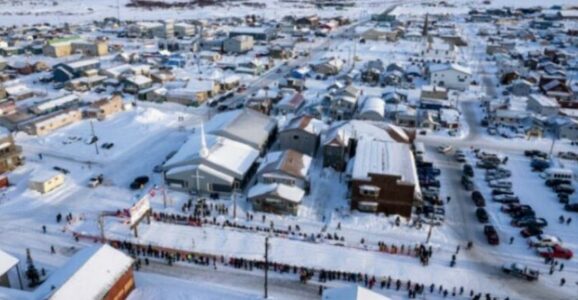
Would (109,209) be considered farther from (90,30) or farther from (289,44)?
(90,30)

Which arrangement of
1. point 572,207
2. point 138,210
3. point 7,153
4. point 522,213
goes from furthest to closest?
point 7,153 → point 572,207 → point 522,213 → point 138,210

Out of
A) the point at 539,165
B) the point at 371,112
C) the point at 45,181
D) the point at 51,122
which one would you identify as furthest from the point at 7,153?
the point at 539,165

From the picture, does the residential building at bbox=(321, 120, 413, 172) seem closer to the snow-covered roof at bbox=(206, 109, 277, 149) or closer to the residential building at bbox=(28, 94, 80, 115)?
the snow-covered roof at bbox=(206, 109, 277, 149)

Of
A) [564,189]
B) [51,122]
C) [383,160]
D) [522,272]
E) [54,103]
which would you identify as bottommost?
[522,272]

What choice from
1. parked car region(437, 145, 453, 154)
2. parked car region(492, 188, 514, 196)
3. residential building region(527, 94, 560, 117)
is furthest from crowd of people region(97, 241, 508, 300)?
residential building region(527, 94, 560, 117)

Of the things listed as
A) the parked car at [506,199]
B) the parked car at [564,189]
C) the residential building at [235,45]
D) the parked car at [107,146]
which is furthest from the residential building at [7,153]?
the residential building at [235,45]

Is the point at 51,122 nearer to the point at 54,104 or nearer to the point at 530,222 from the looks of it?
the point at 54,104
